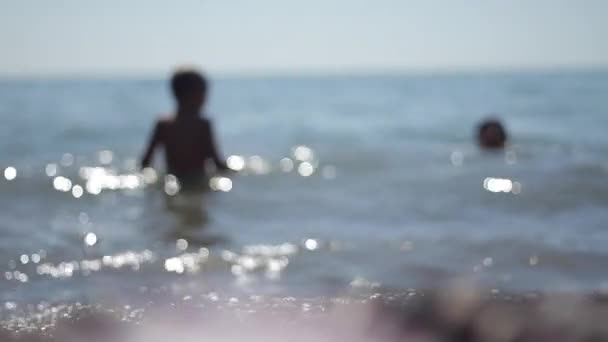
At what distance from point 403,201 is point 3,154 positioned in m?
7.49

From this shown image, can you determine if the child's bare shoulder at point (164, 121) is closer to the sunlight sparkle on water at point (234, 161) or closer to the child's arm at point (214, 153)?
the child's arm at point (214, 153)

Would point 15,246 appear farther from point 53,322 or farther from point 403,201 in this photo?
point 403,201

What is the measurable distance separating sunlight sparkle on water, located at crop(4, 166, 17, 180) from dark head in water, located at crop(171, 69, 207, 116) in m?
2.31

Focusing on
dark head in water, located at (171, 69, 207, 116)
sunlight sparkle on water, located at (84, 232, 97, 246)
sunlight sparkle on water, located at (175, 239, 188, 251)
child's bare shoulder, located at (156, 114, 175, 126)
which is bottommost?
sunlight sparkle on water, located at (175, 239, 188, 251)

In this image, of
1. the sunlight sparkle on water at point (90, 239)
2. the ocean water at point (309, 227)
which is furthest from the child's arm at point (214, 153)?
the sunlight sparkle on water at point (90, 239)

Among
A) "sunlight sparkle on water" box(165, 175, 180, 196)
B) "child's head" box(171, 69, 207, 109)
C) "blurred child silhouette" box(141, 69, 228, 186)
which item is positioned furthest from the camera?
"blurred child silhouette" box(141, 69, 228, 186)

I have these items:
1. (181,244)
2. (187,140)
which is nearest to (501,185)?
(187,140)

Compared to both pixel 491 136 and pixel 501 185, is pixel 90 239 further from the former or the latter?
pixel 491 136

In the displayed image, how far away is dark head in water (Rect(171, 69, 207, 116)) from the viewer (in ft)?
22.8

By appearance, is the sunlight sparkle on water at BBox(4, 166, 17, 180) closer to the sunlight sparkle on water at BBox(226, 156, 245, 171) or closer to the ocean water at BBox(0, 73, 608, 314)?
the ocean water at BBox(0, 73, 608, 314)

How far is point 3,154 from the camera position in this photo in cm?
1215

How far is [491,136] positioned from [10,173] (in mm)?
6724

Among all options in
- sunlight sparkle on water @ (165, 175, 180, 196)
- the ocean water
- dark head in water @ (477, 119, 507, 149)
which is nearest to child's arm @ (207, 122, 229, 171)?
the ocean water

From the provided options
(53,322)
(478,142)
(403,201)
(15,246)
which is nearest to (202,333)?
(53,322)
